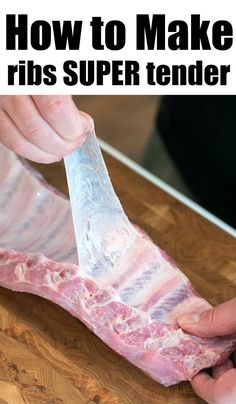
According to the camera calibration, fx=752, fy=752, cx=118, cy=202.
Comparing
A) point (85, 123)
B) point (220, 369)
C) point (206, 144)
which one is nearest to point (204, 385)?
point (220, 369)

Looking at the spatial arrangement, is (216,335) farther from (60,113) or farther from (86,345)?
(60,113)

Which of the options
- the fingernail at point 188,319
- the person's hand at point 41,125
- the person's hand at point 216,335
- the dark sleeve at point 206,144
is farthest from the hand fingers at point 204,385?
the dark sleeve at point 206,144

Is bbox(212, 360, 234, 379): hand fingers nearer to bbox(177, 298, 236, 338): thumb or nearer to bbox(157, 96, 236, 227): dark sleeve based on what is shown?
bbox(177, 298, 236, 338): thumb

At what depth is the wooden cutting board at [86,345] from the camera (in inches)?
57.9

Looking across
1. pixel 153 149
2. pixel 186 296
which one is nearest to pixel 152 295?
pixel 186 296

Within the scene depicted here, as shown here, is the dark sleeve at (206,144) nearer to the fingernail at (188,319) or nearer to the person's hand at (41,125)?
the fingernail at (188,319)

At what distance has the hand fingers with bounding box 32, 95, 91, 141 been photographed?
4.17ft

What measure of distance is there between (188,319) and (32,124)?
0.53 meters

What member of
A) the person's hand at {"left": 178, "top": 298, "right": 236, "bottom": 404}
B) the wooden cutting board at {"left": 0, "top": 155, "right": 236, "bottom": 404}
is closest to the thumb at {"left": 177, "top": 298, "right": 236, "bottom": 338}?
the person's hand at {"left": 178, "top": 298, "right": 236, "bottom": 404}

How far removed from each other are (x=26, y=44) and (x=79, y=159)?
356 mm

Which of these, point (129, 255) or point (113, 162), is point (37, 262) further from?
point (113, 162)

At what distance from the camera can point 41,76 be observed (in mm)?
1595

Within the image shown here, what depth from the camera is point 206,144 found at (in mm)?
2129

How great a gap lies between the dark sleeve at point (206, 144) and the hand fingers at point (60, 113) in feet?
2.77
